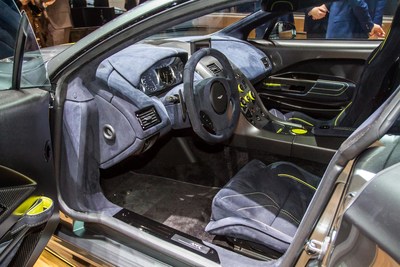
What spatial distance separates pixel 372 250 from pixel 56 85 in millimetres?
1058

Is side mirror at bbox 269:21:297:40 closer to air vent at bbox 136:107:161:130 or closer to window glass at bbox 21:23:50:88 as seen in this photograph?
air vent at bbox 136:107:161:130

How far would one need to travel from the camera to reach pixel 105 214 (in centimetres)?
138

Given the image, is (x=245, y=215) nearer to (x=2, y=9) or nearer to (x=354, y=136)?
(x=354, y=136)

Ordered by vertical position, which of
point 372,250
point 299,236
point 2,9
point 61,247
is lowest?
point 61,247

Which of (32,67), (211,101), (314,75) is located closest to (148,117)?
(211,101)

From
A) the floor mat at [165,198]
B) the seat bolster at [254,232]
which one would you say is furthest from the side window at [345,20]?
the seat bolster at [254,232]

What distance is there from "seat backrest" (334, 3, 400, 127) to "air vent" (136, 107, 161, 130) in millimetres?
880

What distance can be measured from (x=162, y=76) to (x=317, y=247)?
1.08m

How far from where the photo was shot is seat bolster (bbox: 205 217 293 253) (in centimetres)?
127

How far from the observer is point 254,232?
1.29 meters

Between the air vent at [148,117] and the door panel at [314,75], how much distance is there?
1149 mm

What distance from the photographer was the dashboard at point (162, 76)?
160cm

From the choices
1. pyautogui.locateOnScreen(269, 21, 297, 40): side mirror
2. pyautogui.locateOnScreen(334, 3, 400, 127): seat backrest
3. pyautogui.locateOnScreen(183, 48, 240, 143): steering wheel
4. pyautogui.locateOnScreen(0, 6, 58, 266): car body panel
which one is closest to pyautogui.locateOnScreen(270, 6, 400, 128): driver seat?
pyautogui.locateOnScreen(334, 3, 400, 127): seat backrest

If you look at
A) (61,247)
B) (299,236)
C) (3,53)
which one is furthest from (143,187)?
(299,236)
